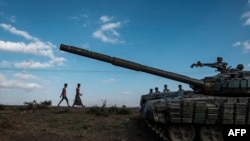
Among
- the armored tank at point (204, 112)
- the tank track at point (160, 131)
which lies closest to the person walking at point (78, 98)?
the armored tank at point (204, 112)

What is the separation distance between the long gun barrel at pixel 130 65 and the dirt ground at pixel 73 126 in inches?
92.8

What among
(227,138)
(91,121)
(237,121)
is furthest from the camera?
(91,121)

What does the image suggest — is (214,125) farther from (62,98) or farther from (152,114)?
(62,98)

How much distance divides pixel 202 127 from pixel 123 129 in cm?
388

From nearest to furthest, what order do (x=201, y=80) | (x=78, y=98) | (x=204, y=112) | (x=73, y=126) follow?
(x=204, y=112)
(x=201, y=80)
(x=73, y=126)
(x=78, y=98)

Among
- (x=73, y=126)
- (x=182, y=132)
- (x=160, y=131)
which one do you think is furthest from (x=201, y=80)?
(x=73, y=126)

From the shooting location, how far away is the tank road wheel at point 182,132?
15430 millimetres

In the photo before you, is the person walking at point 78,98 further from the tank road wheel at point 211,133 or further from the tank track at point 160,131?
the tank road wheel at point 211,133

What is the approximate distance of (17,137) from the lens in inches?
639

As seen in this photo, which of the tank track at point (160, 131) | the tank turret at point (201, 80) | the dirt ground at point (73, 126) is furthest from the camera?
the dirt ground at point (73, 126)

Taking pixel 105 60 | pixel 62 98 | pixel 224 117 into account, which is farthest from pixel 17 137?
pixel 62 98

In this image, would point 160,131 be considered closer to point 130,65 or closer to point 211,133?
point 211,133

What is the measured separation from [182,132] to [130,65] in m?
3.36

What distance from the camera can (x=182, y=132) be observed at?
50.8 feet
